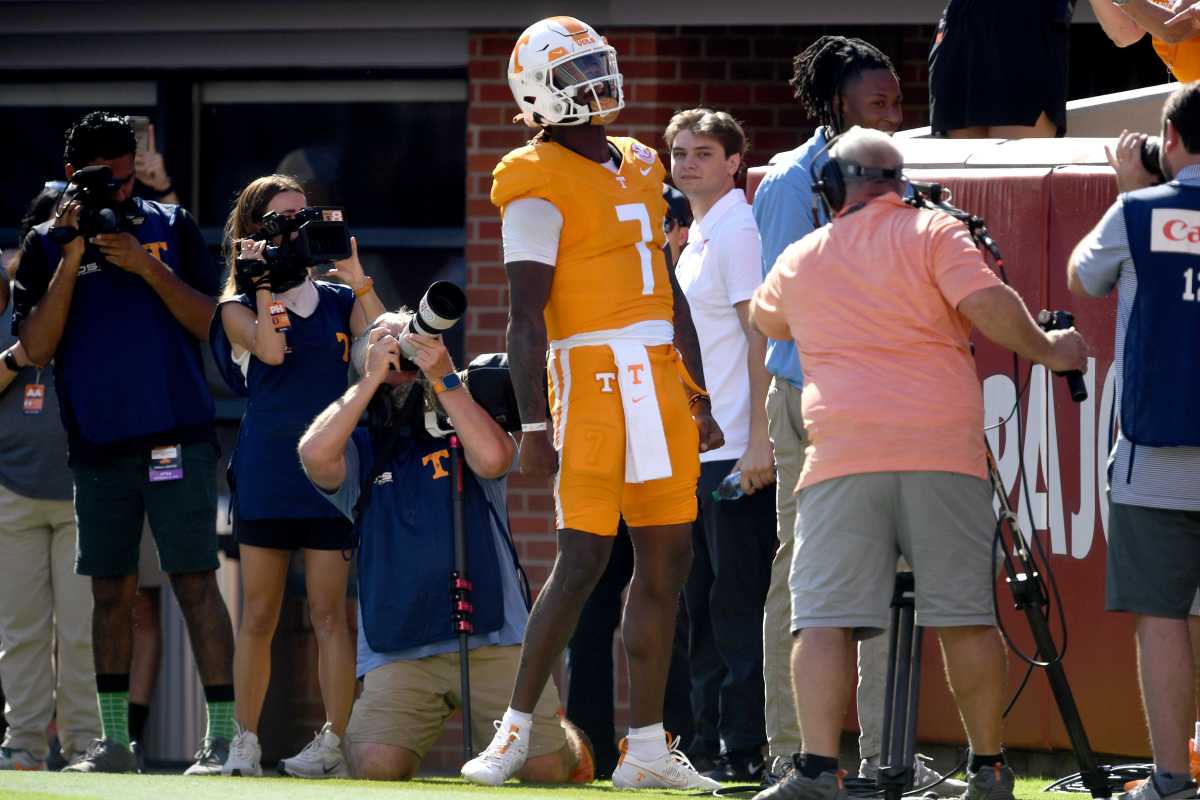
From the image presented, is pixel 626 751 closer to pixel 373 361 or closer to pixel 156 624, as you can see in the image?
pixel 373 361

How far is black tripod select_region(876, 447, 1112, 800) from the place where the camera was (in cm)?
516

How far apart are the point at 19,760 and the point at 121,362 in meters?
1.79

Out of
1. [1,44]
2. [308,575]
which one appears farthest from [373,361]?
[1,44]

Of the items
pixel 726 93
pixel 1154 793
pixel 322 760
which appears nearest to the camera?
pixel 1154 793

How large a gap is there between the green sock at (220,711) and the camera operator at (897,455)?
8.23 ft

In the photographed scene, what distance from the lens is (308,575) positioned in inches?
277

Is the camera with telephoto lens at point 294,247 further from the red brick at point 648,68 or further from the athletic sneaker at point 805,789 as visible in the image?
the athletic sneaker at point 805,789

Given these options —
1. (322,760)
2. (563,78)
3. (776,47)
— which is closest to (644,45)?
(776,47)

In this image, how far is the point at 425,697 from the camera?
639 cm

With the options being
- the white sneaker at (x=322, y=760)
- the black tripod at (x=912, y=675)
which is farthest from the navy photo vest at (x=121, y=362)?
the black tripod at (x=912, y=675)

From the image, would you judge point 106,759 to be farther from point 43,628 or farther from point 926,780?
point 926,780

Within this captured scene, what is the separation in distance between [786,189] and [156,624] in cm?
343

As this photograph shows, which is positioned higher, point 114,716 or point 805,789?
point 805,789

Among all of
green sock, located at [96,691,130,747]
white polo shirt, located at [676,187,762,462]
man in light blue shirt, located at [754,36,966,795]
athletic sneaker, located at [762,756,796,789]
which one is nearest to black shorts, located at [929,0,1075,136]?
white polo shirt, located at [676,187,762,462]
